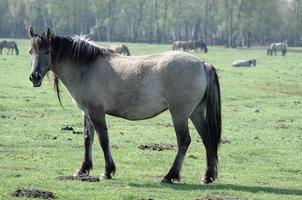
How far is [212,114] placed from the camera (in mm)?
12086

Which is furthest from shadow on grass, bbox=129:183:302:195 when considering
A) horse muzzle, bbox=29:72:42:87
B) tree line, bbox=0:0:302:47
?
tree line, bbox=0:0:302:47

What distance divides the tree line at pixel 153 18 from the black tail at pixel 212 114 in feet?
322

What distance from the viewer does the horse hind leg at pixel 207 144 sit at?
1198 cm

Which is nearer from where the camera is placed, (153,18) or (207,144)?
(207,144)

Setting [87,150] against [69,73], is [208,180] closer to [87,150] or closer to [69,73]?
[87,150]

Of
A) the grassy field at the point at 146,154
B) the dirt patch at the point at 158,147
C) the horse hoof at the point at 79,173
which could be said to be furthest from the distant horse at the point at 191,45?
the horse hoof at the point at 79,173

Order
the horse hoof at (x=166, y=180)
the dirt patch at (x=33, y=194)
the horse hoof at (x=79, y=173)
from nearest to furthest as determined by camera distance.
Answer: the dirt patch at (x=33, y=194) → the horse hoof at (x=166, y=180) → the horse hoof at (x=79, y=173)

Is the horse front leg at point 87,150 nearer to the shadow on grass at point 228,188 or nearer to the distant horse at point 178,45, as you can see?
the shadow on grass at point 228,188

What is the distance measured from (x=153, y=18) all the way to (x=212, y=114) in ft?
387

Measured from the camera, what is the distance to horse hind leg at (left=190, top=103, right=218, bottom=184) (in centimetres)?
1198

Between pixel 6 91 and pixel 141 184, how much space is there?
57.3 ft

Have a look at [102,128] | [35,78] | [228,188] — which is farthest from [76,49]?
[228,188]

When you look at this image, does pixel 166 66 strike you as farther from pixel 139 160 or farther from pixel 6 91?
pixel 6 91

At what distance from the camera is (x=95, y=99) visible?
39.9 ft
